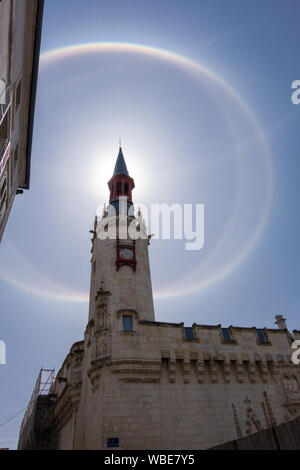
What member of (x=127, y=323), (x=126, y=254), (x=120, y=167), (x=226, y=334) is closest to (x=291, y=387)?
(x=226, y=334)

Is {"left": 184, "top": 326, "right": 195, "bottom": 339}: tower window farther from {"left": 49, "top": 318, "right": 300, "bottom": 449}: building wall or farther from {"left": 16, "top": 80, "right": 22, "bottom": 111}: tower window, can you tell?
{"left": 16, "top": 80, "right": 22, "bottom": 111}: tower window

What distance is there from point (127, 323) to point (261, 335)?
10641mm

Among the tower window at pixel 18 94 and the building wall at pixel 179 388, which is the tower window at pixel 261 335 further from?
the tower window at pixel 18 94

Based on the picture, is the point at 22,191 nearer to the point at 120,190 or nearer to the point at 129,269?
the point at 129,269

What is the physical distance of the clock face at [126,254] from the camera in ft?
87.6

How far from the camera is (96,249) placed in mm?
28766

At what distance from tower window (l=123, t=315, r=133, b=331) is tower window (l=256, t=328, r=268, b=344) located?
985cm

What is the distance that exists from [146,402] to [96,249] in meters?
13.1

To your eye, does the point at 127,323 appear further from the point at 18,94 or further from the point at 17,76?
the point at 17,76

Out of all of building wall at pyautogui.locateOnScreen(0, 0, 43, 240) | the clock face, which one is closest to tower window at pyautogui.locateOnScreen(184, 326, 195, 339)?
the clock face

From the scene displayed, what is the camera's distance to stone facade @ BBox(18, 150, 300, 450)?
1973 centimetres
